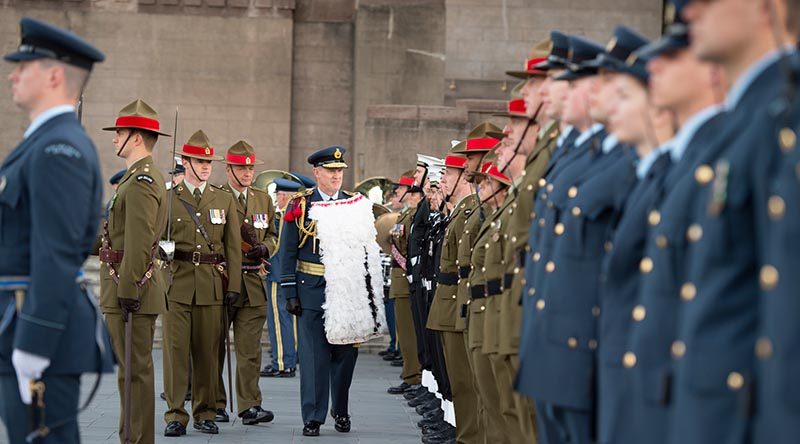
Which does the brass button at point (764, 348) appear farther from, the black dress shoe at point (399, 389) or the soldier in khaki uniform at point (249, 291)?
the black dress shoe at point (399, 389)

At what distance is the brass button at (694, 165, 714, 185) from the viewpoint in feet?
12.0

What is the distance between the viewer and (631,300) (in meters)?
4.56

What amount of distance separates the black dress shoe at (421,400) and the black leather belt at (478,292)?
505 cm

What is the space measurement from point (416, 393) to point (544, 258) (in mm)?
8254

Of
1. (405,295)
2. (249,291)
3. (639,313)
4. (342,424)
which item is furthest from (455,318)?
(405,295)

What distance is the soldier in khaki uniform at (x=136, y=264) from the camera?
8.75 metres

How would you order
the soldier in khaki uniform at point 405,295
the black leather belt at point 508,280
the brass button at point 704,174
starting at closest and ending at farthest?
the brass button at point 704,174, the black leather belt at point 508,280, the soldier in khaki uniform at point 405,295

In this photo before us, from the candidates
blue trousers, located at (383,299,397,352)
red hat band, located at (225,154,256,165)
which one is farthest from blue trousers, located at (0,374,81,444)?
blue trousers, located at (383,299,397,352)

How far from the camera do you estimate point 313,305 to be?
1080cm

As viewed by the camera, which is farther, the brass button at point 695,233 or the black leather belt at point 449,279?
the black leather belt at point 449,279

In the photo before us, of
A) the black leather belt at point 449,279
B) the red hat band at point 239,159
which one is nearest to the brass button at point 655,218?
the black leather belt at point 449,279

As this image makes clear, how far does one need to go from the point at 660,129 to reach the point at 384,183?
16017 millimetres

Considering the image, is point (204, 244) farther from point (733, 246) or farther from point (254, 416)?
point (733, 246)

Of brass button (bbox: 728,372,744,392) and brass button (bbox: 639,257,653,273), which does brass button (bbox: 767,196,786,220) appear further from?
brass button (bbox: 639,257,653,273)
